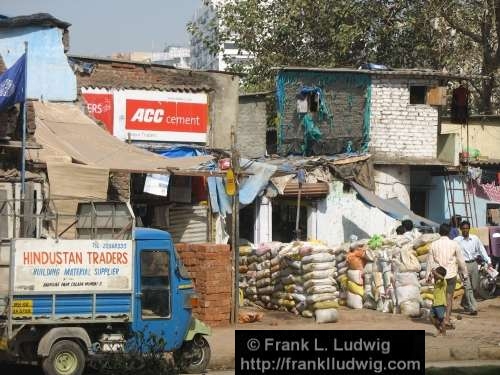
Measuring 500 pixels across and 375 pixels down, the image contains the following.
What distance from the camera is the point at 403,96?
26656 mm

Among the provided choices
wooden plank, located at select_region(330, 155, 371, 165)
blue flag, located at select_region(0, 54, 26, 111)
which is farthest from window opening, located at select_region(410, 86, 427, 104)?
blue flag, located at select_region(0, 54, 26, 111)

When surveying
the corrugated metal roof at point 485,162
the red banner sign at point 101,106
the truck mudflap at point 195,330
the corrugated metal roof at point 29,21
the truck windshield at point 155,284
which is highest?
the corrugated metal roof at point 29,21

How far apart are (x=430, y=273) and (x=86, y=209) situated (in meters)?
5.37

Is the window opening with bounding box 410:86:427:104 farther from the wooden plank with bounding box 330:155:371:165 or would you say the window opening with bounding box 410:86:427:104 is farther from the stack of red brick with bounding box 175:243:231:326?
the stack of red brick with bounding box 175:243:231:326

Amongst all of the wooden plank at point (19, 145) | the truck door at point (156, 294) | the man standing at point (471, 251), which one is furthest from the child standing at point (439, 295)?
the wooden plank at point (19, 145)

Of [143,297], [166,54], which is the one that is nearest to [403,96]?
[143,297]

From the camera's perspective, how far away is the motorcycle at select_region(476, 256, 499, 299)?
20.4 m

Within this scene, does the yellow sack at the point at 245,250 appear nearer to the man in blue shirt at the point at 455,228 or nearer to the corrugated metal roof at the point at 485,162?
the man in blue shirt at the point at 455,228

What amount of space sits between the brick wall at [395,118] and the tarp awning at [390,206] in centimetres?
225

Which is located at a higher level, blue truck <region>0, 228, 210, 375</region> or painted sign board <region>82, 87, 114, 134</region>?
painted sign board <region>82, 87, 114, 134</region>

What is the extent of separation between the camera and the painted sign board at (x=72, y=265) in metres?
11.1

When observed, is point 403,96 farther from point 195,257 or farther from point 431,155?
point 195,257

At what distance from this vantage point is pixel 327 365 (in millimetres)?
7758

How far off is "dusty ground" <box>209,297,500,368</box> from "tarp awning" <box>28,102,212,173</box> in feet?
9.63
